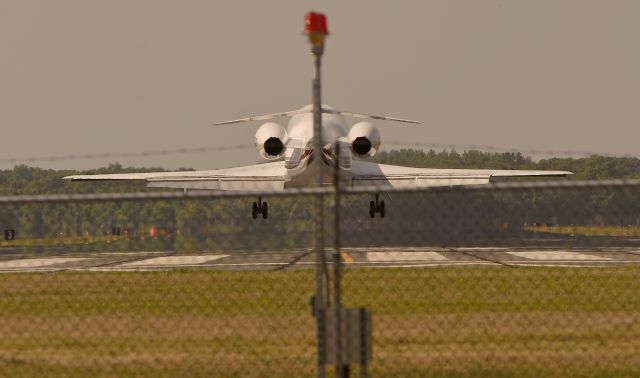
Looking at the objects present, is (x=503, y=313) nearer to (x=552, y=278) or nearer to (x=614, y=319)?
(x=614, y=319)

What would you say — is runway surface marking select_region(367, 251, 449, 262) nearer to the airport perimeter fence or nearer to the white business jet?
the white business jet

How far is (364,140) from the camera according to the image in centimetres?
4322

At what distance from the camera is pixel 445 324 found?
46.6ft

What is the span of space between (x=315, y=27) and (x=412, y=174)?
35.4m

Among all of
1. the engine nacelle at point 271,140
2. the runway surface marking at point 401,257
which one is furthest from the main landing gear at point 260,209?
the runway surface marking at point 401,257

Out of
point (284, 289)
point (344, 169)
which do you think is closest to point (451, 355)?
point (284, 289)

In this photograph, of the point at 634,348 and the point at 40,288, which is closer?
the point at 634,348

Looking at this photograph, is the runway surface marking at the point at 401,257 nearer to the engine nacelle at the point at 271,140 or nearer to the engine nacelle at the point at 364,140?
the engine nacelle at the point at 364,140

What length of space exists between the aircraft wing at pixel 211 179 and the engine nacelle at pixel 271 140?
158 centimetres

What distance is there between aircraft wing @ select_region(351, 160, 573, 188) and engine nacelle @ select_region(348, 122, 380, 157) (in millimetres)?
1446

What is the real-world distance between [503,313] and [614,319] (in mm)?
1694

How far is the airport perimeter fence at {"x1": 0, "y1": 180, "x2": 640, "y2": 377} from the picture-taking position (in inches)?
417

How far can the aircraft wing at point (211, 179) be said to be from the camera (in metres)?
43.6

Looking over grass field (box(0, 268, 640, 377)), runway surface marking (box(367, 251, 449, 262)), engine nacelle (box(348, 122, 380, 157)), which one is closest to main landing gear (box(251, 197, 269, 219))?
engine nacelle (box(348, 122, 380, 157))
